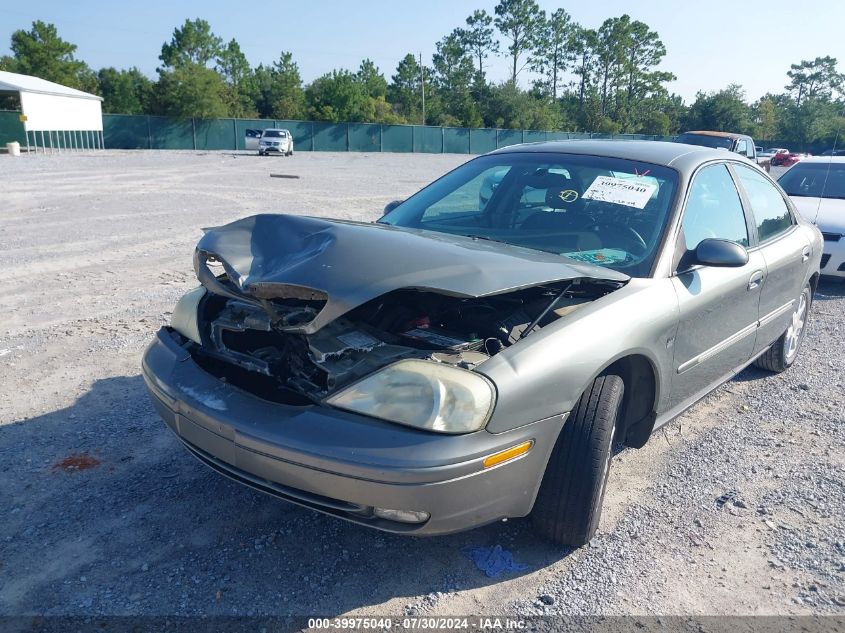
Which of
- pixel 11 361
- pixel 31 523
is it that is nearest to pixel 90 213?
Answer: pixel 11 361

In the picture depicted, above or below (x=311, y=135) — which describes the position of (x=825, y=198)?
below

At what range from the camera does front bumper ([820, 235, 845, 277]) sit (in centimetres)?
756

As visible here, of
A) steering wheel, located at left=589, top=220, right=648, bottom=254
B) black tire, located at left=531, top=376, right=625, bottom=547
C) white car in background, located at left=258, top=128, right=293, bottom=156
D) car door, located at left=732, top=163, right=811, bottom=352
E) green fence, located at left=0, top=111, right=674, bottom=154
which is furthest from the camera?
green fence, located at left=0, top=111, right=674, bottom=154

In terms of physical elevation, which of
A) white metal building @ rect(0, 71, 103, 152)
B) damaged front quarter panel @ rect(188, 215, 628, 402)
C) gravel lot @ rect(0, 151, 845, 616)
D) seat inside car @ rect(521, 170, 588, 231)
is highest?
white metal building @ rect(0, 71, 103, 152)

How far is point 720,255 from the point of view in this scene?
3168 mm

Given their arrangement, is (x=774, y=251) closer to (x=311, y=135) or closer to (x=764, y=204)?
(x=764, y=204)

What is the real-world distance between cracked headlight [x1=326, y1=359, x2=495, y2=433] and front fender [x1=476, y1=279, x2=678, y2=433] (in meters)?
0.06

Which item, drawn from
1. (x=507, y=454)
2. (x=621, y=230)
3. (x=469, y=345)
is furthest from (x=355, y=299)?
(x=621, y=230)

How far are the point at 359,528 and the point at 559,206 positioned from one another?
Answer: 78.5 inches

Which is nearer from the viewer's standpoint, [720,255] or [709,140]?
[720,255]

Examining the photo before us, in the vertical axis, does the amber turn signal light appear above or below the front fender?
below

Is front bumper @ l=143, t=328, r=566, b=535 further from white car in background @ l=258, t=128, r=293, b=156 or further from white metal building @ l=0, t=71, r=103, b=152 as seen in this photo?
white metal building @ l=0, t=71, r=103, b=152

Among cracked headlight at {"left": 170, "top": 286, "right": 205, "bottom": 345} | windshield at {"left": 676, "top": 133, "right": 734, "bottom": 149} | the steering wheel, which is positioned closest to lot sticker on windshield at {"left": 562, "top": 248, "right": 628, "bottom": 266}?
the steering wheel

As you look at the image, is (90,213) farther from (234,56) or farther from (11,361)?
(234,56)
